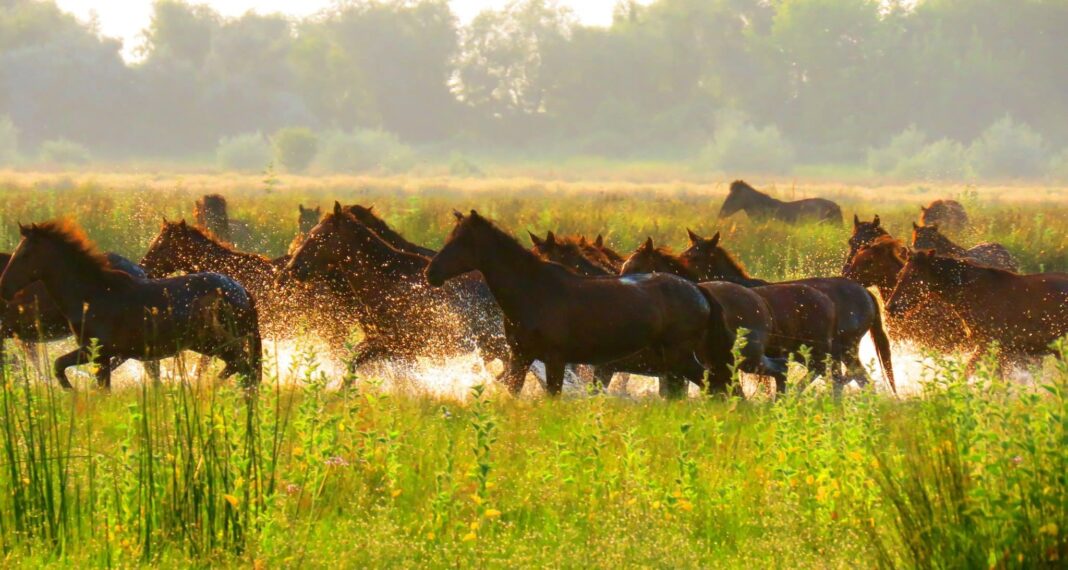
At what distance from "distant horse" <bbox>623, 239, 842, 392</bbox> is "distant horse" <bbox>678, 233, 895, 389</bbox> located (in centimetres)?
21

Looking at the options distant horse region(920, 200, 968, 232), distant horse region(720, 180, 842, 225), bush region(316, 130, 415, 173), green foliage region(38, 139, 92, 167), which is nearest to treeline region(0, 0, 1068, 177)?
bush region(316, 130, 415, 173)

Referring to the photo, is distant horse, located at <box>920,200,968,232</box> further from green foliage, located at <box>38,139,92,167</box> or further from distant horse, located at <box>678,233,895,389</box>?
green foliage, located at <box>38,139,92,167</box>

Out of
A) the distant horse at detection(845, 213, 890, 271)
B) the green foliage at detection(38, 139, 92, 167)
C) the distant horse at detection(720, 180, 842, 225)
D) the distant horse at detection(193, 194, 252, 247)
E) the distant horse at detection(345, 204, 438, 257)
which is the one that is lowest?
the green foliage at detection(38, 139, 92, 167)

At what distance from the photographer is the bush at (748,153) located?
88375mm

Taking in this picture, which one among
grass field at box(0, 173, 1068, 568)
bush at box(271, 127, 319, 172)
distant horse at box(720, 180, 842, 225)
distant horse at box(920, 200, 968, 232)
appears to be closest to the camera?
grass field at box(0, 173, 1068, 568)

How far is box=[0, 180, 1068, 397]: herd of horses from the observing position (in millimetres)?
11914

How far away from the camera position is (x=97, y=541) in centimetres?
665

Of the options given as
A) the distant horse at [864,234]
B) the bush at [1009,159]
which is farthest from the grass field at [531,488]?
the bush at [1009,159]

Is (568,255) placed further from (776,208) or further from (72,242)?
(776,208)

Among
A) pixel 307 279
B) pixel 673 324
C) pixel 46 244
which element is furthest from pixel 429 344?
pixel 46 244

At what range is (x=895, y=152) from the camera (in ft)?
287

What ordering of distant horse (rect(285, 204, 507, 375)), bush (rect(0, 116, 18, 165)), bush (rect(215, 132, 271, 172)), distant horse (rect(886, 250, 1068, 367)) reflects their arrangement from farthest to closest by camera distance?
1. bush (rect(215, 132, 271, 172))
2. bush (rect(0, 116, 18, 165))
3. distant horse (rect(886, 250, 1068, 367))
4. distant horse (rect(285, 204, 507, 375))

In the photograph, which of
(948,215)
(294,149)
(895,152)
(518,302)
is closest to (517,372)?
(518,302)

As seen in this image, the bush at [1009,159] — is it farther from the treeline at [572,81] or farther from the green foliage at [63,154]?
the green foliage at [63,154]
